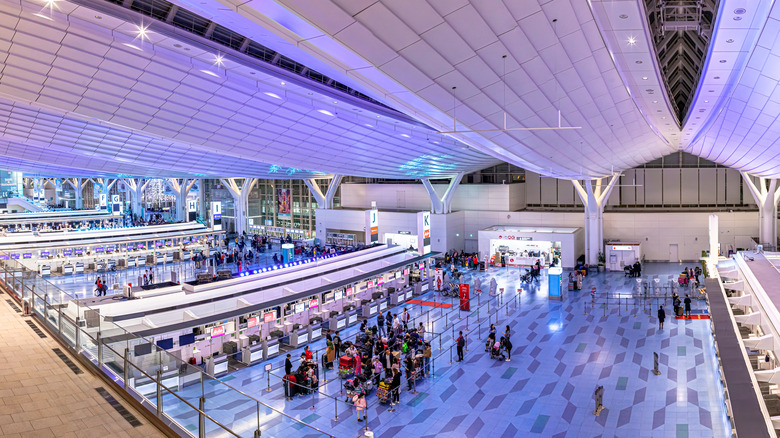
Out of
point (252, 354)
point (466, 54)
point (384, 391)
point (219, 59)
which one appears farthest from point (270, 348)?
point (466, 54)

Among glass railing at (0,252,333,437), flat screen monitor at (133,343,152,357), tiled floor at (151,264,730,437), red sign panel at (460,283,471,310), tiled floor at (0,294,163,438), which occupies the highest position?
flat screen monitor at (133,343,152,357)

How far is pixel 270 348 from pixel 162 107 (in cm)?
911

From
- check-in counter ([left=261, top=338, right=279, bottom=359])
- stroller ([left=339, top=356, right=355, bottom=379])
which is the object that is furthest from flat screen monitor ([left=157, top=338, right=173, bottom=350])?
stroller ([left=339, top=356, right=355, bottom=379])

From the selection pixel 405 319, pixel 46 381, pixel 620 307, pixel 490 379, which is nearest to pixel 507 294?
pixel 620 307

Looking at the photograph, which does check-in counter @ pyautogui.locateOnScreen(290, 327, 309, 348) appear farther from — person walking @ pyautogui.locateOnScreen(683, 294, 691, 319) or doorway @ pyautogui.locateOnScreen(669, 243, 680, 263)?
doorway @ pyautogui.locateOnScreen(669, 243, 680, 263)

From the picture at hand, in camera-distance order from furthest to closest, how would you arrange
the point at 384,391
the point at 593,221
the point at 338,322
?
the point at 593,221 → the point at 338,322 → the point at 384,391

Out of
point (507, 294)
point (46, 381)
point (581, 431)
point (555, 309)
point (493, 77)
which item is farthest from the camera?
point (507, 294)

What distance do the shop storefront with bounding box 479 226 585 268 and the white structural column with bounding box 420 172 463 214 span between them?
4.50m

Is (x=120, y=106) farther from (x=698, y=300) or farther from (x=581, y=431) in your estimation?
(x=698, y=300)

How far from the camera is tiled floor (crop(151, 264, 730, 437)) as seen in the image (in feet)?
43.9

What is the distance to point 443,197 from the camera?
140 ft

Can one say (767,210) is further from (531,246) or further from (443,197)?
(443,197)

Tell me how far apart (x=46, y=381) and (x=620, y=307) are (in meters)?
23.0

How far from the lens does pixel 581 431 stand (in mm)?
13023
